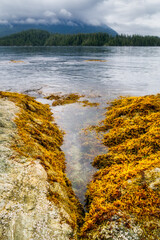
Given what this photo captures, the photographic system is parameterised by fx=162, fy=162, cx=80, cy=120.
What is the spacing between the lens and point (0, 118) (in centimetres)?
538

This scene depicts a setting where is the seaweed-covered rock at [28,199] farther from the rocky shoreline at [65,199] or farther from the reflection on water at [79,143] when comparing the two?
the reflection on water at [79,143]

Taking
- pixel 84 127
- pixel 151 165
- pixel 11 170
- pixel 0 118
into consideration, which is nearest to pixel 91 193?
pixel 151 165

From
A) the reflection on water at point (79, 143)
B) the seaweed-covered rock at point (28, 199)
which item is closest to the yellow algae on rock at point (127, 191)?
the reflection on water at point (79, 143)

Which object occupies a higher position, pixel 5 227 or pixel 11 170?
pixel 11 170

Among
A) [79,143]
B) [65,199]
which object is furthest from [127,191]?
[79,143]

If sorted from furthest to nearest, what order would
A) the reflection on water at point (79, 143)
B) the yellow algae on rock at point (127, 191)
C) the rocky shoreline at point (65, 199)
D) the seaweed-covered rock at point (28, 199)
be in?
the reflection on water at point (79, 143), the yellow algae on rock at point (127, 191), the rocky shoreline at point (65, 199), the seaweed-covered rock at point (28, 199)

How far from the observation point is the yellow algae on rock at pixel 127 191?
3.13 metres

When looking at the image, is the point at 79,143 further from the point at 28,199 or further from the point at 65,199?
the point at 28,199

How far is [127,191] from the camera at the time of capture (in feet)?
12.8

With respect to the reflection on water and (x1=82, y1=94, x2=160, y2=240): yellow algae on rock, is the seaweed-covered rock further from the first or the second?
the reflection on water

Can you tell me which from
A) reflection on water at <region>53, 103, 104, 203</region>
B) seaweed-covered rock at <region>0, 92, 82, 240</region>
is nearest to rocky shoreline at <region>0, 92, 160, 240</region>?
seaweed-covered rock at <region>0, 92, 82, 240</region>

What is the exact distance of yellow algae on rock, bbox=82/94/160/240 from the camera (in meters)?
3.13

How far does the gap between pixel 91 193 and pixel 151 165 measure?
1937 mm

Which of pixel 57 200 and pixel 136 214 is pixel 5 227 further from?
pixel 136 214
